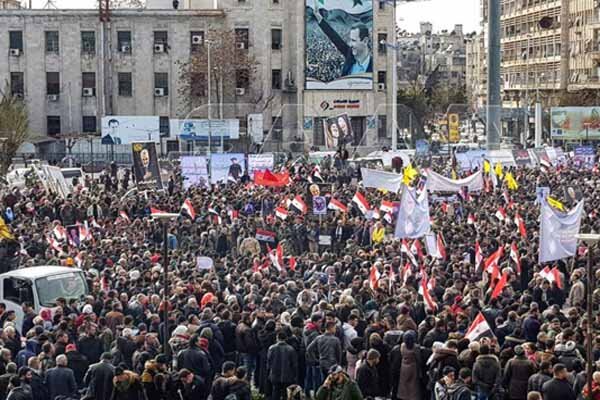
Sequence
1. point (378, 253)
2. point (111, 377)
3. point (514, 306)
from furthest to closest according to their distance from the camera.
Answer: point (378, 253) → point (514, 306) → point (111, 377)

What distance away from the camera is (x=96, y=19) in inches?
3004

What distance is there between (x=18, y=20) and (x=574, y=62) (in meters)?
48.4

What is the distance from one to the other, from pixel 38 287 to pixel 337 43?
55057mm

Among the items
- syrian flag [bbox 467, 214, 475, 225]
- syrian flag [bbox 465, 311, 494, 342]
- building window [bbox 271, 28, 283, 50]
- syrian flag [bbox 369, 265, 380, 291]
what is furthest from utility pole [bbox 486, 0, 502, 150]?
syrian flag [bbox 465, 311, 494, 342]

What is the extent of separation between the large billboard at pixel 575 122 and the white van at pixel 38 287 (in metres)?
54.6

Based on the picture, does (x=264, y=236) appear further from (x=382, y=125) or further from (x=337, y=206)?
(x=382, y=125)

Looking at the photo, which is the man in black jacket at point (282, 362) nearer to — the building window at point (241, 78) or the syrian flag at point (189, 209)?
the syrian flag at point (189, 209)

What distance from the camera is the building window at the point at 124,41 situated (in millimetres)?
76500

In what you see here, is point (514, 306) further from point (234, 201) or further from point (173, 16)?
point (173, 16)

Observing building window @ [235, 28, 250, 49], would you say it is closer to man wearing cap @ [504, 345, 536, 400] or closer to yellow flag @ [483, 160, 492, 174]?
yellow flag @ [483, 160, 492, 174]

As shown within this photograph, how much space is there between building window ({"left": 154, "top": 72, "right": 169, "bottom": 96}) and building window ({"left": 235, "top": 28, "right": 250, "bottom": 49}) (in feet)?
15.5

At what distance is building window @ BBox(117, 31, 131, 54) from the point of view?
7650 cm

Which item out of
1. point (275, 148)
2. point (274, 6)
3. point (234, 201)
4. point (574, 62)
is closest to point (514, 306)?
point (234, 201)

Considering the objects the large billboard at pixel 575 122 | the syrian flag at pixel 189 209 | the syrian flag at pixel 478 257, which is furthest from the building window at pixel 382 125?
the syrian flag at pixel 478 257
